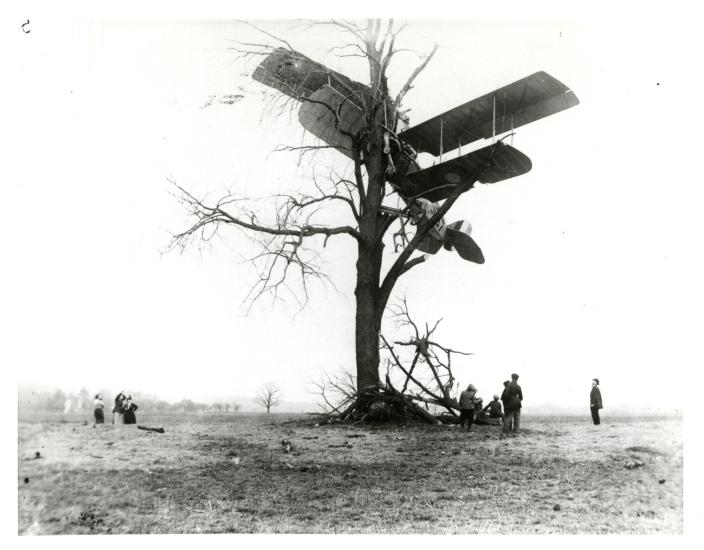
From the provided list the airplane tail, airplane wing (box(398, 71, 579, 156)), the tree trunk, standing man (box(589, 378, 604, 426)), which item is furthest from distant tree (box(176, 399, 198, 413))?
standing man (box(589, 378, 604, 426))

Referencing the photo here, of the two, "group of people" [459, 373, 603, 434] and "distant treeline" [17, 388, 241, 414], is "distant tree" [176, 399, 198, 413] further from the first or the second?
"group of people" [459, 373, 603, 434]

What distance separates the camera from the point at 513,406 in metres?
12.7

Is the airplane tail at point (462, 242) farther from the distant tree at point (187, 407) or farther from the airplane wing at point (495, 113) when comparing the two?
the distant tree at point (187, 407)

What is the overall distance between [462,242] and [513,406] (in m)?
5.53

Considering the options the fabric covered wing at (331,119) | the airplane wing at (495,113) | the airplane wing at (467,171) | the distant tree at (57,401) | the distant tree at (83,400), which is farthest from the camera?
the fabric covered wing at (331,119)

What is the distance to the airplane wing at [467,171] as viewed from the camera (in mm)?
13055

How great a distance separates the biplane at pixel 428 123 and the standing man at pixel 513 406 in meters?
4.24

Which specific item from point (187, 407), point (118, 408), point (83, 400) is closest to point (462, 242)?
point (187, 407)

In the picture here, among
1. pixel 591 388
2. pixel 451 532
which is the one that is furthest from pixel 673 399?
pixel 451 532

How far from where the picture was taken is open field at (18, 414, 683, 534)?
26.5ft

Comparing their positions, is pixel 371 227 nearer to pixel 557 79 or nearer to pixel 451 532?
pixel 557 79

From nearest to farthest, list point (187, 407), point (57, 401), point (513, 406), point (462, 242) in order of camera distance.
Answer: point (57, 401) < point (513, 406) < point (462, 242) < point (187, 407)

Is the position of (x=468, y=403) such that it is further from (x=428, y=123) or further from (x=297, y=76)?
(x=297, y=76)


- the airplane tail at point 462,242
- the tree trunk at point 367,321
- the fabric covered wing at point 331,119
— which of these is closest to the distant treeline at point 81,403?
the tree trunk at point 367,321
